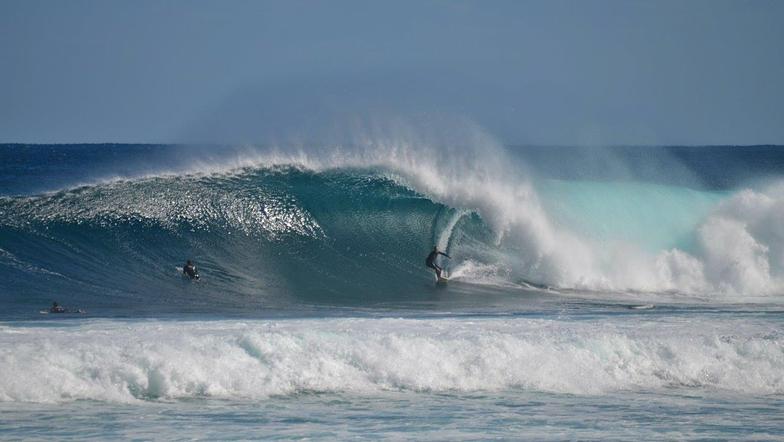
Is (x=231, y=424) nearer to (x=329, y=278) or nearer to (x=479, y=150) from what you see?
(x=329, y=278)

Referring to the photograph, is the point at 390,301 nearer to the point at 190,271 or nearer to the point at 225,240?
the point at 190,271

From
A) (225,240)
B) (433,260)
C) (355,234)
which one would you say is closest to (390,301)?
(433,260)

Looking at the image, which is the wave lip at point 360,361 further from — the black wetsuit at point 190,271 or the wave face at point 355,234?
the black wetsuit at point 190,271

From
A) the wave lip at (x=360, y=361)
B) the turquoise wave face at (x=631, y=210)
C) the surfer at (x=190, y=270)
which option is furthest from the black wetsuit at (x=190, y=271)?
the turquoise wave face at (x=631, y=210)

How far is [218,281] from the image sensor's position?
17.1 meters

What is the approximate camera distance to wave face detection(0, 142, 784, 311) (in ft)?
56.4

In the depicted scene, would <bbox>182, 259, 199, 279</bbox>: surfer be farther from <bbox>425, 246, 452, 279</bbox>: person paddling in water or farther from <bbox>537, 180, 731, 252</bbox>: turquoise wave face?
<bbox>537, 180, 731, 252</bbox>: turquoise wave face

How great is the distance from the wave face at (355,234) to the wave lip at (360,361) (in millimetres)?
4067

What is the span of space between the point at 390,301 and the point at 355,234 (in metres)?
4.41

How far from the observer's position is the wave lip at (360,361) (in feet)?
33.1

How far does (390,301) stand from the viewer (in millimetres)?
16188

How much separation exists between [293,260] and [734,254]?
9200 mm

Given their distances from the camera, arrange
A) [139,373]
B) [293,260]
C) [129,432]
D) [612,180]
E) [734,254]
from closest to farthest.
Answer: [129,432], [139,373], [293,260], [734,254], [612,180]

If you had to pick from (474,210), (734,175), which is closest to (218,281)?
(474,210)
